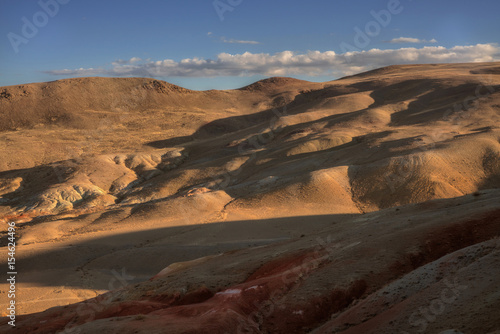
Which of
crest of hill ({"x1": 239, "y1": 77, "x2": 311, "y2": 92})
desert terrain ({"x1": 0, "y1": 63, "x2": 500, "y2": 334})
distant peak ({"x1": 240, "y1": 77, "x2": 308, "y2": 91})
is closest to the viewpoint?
desert terrain ({"x1": 0, "y1": 63, "x2": 500, "y2": 334})

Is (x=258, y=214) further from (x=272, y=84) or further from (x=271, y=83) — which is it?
(x=271, y=83)

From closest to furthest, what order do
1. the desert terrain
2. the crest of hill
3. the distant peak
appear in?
the desert terrain → the crest of hill → the distant peak

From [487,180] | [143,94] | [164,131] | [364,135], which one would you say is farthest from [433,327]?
[143,94]

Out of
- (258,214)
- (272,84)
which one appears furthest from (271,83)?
(258,214)

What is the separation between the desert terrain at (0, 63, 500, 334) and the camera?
871 cm

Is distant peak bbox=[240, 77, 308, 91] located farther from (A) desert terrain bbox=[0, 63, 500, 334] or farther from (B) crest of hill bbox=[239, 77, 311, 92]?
(A) desert terrain bbox=[0, 63, 500, 334]

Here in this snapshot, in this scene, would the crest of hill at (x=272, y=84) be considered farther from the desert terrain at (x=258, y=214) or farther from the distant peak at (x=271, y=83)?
the desert terrain at (x=258, y=214)

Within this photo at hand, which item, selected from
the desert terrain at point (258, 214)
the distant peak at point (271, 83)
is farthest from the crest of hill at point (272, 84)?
the desert terrain at point (258, 214)

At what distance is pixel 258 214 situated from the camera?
27047 mm

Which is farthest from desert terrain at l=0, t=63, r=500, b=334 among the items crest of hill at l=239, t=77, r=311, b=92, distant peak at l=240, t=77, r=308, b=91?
distant peak at l=240, t=77, r=308, b=91

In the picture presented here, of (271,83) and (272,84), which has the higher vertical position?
(271,83)

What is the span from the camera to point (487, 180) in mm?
28859

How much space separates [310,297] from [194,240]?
1446cm

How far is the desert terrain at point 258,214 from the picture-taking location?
871 cm
